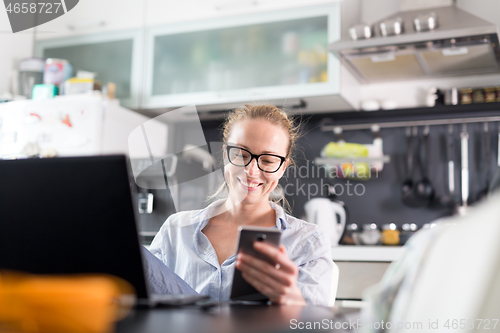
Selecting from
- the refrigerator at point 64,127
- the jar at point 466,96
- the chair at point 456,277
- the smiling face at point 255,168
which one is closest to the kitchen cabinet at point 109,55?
the refrigerator at point 64,127

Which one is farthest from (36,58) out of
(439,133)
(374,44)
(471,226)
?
(471,226)

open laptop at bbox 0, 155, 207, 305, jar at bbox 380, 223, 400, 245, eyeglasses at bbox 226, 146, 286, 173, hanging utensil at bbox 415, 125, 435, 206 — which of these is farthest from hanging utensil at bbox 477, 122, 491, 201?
open laptop at bbox 0, 155, 207, 305

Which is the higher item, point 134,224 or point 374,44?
point 374,44

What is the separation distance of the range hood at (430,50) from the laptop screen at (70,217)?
1777 mm

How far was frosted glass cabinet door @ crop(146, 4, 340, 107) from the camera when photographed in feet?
7.80

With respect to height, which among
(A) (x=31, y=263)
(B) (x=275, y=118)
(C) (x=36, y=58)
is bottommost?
(A) (x=31, y=263)

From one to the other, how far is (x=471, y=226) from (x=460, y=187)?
2.21m

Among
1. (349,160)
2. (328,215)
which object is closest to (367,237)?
(328,215)

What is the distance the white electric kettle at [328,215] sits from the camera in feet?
7.69

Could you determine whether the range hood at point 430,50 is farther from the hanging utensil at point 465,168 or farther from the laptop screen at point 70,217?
the laptop screen at point 70,217

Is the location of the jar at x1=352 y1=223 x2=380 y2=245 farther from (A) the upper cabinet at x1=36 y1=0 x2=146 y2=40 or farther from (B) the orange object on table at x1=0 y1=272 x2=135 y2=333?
(B) the orange object on table at x1=0 y1=272 x2=135 y2=333

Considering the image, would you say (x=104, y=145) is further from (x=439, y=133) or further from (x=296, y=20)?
(x=439, y=133)

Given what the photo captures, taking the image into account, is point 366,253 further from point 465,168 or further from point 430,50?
point 430,50

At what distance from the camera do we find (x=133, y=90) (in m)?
2.72
